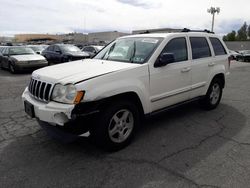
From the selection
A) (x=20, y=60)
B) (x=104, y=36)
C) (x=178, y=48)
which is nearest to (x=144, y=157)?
(x=178, y=48)

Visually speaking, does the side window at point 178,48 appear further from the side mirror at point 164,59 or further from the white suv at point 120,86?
the side mirror at point 164,59

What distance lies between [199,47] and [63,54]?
412 inches

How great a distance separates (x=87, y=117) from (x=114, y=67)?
0.94 metres

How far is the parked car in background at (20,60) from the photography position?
37.5 feet

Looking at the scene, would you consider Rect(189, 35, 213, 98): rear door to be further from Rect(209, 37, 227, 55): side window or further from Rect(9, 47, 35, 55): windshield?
Rect(9, 47, 35, 55): windshield

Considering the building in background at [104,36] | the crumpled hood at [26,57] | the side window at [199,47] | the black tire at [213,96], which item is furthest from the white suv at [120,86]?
the building in background at [104,36]

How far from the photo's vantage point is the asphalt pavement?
274cm

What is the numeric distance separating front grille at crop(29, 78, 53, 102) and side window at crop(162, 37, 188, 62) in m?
2.03

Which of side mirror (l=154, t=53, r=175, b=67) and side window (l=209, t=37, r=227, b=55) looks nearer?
side mirror (l=154, t=53, r=175, b=67)

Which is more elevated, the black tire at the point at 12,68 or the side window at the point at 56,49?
the side window at the point at 56,49

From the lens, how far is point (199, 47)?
4.83m

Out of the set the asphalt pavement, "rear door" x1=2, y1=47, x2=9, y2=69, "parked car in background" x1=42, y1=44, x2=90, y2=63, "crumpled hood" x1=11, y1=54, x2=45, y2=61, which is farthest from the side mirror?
"rear door" x1=2, y1=47, x2=9, y2=69

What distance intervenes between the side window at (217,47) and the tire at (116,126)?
2.87 meters

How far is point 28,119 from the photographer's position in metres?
4.79
